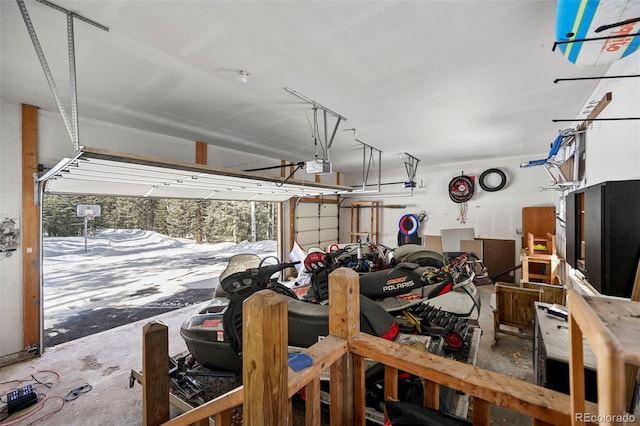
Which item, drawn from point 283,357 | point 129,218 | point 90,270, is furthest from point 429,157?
point 129,218

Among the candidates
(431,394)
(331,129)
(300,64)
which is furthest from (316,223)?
(431,394)

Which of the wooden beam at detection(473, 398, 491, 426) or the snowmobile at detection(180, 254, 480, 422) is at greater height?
the wooden beam at detection(473, 398, 491, 426)

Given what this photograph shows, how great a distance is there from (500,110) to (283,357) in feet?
13.3

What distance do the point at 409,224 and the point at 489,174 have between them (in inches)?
94.8

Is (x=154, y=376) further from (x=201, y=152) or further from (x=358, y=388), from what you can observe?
(x=201, y=152)

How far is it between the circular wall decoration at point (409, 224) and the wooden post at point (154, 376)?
7.28 m

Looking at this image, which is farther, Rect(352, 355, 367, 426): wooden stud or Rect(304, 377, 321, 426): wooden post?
Rect(352, 355, 367, 426): wooden stud

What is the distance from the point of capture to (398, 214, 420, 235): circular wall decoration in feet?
25.7

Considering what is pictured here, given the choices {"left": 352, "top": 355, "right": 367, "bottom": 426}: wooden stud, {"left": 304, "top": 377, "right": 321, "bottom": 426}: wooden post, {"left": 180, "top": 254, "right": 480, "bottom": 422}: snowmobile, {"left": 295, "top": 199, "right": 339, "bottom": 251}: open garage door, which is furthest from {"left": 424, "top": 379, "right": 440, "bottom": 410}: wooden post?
{"left": 295, "top": 199, "right": 339, "bottom": 251}: open garage door

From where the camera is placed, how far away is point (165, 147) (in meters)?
4.54

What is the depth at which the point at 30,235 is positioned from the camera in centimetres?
348

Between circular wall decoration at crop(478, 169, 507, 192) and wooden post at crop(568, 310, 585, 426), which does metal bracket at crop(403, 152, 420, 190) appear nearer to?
circular wall decoration at crop(478, 169, 507, 192)

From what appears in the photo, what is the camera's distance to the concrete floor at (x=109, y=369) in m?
2.46

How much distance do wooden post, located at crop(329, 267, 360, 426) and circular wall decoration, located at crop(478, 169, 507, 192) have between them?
7236mm
